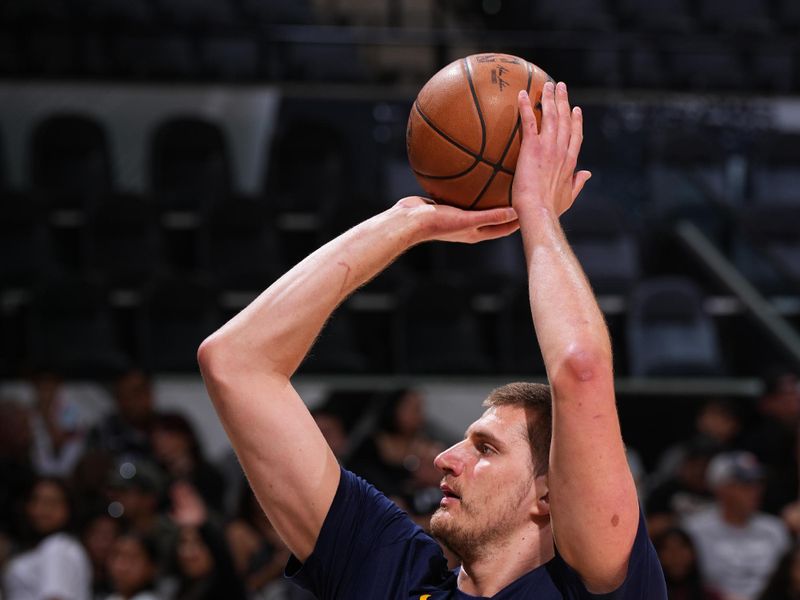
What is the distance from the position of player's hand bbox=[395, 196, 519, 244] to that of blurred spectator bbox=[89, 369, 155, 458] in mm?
5290

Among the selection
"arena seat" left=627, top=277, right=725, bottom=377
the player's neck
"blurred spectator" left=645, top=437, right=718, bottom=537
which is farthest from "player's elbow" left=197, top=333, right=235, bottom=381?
"arena seat" left=627, top=277, right=725, bottom=377

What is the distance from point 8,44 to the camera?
10.9 meters

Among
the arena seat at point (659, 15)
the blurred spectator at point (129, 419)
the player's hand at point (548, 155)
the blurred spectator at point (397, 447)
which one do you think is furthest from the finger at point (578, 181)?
the arena seat at point (659, 15)

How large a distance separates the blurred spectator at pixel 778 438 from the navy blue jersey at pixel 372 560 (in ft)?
18.0

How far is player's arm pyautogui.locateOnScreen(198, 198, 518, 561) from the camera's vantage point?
2.32 meters

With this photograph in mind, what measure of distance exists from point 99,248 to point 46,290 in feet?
2.87

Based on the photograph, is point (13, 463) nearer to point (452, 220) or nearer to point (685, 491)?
point (685, 491)

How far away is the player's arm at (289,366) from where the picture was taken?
232cm

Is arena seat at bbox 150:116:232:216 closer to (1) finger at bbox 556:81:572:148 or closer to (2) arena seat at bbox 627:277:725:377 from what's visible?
(2) arena seat at bbox 627:277:725:377

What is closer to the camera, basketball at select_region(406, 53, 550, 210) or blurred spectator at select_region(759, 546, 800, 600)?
basketball at select_region(406, 53, 550, 210)

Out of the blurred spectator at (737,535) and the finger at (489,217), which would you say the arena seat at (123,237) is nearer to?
the blurred spectator at (737,535)

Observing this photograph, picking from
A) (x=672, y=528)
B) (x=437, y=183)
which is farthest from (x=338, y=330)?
(x=437, y=183)

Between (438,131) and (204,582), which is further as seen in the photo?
(204,582)

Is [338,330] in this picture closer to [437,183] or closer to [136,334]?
[136,334]
